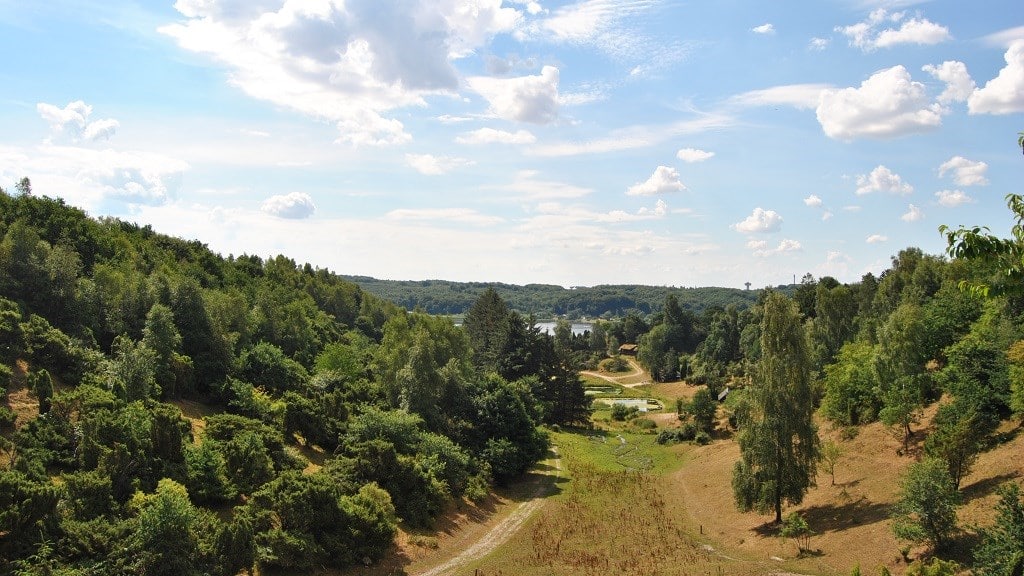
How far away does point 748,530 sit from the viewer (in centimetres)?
3325

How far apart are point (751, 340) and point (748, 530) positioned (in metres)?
66.7

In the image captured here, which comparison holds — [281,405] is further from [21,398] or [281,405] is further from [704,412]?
[704,412]

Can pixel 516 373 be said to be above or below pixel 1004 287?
below

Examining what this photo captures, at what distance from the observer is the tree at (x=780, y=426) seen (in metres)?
32.3

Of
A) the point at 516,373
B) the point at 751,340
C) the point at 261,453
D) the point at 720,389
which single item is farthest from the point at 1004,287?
the point at 751,340

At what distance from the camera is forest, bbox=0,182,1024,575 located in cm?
2291

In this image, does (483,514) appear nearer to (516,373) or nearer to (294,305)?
(516,373)

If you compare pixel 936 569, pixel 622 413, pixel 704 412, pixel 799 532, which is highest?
pixel 936 569

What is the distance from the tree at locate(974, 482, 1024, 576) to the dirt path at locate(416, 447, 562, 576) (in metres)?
20.0

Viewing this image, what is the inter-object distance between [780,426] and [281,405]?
2986 cm

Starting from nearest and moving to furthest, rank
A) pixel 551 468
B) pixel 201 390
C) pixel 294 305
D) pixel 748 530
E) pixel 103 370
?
pixel 748 530 → pixel 103 370 → pixel 201 390 → pixel 551 468 → pixel 294 305

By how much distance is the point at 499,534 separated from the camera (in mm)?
34719

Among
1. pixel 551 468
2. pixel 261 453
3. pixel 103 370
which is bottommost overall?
pixel 551 468

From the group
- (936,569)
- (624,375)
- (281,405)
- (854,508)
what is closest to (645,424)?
(854,508)
